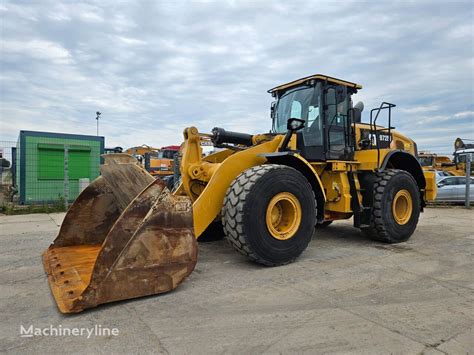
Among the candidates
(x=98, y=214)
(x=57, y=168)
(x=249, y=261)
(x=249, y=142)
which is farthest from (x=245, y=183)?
(x=57, y=168)

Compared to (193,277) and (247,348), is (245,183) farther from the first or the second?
(247,348)

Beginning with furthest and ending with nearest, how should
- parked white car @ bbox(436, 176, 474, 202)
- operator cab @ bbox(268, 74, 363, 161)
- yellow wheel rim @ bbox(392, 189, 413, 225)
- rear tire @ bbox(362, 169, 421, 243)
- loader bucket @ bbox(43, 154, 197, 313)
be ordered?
parked white car @ bbox(436, 176, 474, 202) < yellow wheel rim @ bbox(392, 189, 413, 225) < rear tire @ bbox(362, 169, 421, 243) < operator cab @ bbox(268, 74, 363, 161) < loader bucket @ bbox(43, 154, 197, 313)

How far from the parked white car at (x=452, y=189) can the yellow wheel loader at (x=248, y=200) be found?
7648 millimetres

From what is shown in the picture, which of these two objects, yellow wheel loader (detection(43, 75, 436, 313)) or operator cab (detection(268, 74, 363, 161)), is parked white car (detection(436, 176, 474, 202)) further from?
operator cab (detection(268, 74, 363, 161))

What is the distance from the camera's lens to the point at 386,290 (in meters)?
3.54

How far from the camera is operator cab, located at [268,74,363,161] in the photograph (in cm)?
549

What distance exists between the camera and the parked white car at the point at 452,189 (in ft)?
43.6

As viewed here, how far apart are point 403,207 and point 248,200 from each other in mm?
3585

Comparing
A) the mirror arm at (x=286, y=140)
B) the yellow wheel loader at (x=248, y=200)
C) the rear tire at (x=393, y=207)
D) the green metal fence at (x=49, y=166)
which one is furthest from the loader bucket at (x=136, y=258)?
the green metal fence at (x=49, y=166)

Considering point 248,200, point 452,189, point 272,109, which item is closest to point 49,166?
point 272,109

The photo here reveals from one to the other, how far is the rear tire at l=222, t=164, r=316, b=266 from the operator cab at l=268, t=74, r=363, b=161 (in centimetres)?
109

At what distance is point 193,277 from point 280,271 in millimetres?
1000

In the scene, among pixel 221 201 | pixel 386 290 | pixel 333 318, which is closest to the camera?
pixel 333 318
